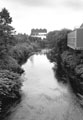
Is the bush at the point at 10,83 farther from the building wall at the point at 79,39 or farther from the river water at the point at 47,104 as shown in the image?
the building wall at the point at 79,39

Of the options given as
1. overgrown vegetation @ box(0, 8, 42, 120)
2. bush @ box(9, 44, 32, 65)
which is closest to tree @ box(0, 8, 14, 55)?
overgrown vegetation @ box(0, 8, 42, 120)

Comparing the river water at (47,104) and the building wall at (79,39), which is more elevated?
the building wall at (79,39)

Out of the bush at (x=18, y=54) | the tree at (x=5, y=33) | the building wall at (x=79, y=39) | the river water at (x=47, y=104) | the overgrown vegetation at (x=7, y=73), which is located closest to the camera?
the river water at (x=47, y=104)

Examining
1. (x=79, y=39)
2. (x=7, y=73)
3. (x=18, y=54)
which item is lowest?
(x=18, y=54)

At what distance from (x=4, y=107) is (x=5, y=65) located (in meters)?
7.17

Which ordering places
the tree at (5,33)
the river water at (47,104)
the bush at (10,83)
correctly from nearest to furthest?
the river water at (47,104) → the bush at (10,83) → the tree at (5,33)

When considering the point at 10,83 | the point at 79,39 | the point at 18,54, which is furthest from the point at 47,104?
the point at 18,54

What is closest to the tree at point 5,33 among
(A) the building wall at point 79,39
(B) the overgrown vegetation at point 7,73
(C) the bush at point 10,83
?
(B) the overgrown vegetation at point 7,73

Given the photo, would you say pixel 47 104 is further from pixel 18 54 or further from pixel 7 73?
pixel 18 54

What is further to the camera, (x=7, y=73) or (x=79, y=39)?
(x=79, y=39)

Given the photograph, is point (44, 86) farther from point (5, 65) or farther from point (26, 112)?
point (26, 112)

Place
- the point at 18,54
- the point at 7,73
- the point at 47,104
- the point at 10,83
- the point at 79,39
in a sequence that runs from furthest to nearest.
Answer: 1. the point at 18,54
2. the point at 79,39
3. the point at 7,73
4. the point at 47,104
5. the point at 10,83

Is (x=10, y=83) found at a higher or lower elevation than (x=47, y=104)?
higher

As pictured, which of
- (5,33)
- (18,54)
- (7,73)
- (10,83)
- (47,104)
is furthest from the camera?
(18,54)
